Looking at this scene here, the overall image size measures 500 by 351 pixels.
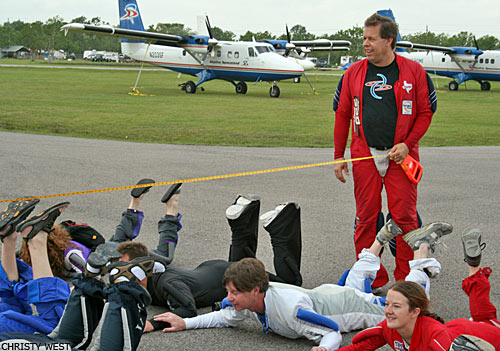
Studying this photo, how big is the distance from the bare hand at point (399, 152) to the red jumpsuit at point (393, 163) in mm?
82

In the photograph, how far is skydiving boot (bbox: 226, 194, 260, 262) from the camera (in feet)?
17.6

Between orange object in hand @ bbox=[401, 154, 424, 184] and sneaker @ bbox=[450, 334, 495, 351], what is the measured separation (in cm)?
206

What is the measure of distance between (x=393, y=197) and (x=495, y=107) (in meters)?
25.6

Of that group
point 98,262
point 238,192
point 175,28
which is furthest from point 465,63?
point 175,28

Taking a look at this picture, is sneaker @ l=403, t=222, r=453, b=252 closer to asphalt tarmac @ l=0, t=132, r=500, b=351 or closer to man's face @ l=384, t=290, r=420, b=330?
asphalt tarmac @ l=0, t=132, r=500, b=351

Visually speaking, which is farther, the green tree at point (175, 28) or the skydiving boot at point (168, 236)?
the green tree at point (175, 28)

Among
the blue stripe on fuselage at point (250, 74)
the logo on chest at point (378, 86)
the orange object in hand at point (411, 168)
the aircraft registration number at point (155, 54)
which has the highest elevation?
the aircraft registration number at point (155, 54)

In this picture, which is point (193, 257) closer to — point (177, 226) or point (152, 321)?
point (177, 226)

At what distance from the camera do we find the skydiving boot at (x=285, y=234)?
5191 mm

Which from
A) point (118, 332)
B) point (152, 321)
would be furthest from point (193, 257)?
point (118, 332)

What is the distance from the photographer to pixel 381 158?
5090 mm

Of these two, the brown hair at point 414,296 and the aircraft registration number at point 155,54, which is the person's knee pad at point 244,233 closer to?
the brown hair at point 414,296

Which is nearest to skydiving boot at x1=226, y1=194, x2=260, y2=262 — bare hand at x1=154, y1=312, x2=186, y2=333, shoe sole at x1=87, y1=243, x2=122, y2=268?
bare hand at x1=154, y1=312, x2=186, y2=333

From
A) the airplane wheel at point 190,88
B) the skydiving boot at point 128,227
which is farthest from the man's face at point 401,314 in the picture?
the airplane wheel at point 190,88
